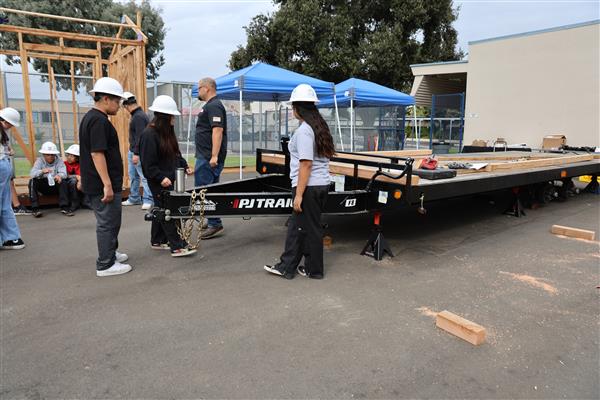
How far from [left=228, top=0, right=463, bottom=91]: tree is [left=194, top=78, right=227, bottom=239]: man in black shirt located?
18.6m

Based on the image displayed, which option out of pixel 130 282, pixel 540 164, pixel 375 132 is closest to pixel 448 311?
pixel 130 282

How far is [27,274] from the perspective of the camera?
445 centimetres

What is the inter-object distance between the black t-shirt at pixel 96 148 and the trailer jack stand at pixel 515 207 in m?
6.27

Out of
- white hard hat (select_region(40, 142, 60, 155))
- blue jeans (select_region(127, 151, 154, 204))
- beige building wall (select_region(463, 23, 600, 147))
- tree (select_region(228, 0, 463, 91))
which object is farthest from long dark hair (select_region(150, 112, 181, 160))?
tree (select_region(228, 0, 463, 91))

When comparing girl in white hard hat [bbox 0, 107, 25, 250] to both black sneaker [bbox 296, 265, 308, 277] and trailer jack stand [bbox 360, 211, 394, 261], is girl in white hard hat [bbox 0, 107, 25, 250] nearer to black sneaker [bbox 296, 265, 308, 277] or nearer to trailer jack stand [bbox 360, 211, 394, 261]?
black sneaker [bbox 296, 265, 308, 277]

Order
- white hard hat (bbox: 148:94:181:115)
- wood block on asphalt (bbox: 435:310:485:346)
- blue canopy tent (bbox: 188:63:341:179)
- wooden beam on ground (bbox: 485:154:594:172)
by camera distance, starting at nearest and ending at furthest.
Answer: wood block on asphalt (bbox: 435:310:485:346) → white hard hat (bbox: 148:94:181:115) → wooden beam on ground (bbox: 485:154:594:172) → blue canopy tent (bbox: 188:63:341:179)

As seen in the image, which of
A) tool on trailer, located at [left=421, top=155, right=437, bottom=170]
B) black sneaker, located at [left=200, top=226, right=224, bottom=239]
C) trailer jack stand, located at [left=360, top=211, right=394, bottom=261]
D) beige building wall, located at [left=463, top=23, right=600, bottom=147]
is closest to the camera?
trailer jack stand, located at [left=360, top=211, right=394, bottom=261]

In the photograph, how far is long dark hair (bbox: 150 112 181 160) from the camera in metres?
4.75

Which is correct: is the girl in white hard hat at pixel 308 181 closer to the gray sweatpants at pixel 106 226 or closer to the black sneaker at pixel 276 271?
the black sneaker at pixel 276 271

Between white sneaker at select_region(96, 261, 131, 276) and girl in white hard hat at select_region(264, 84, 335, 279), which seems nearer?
girl in white hard hat at select_region(264, 84, 335, 279)

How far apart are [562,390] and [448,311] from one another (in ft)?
3.51

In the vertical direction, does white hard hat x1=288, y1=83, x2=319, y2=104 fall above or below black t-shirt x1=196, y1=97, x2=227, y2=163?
above

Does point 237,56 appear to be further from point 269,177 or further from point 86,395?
point 86,395

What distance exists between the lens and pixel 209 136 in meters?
5.66
